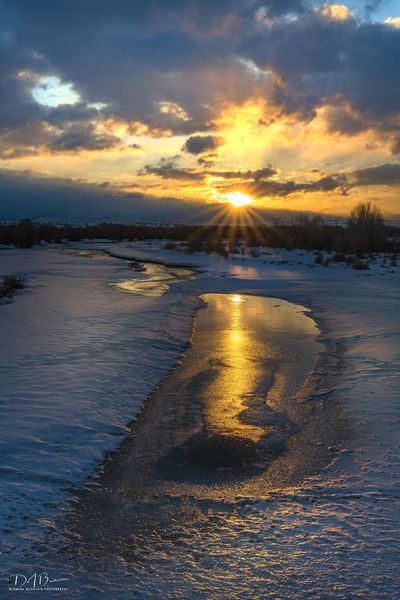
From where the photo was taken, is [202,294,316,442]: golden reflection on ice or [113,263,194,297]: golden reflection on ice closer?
[202,294,316,442]: golden reflection on ice

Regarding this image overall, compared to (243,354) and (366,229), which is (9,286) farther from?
(366,229)


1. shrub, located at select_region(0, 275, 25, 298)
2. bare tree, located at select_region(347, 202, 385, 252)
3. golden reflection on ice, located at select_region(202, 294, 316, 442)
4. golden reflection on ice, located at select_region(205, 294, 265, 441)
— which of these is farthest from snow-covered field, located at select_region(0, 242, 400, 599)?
bare tree, located at select_region(347, 202, 385, 252)

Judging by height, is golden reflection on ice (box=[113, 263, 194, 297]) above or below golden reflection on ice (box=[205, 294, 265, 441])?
above

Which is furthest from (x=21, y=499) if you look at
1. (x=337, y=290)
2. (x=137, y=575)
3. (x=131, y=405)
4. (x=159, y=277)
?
(x=159, y=277)

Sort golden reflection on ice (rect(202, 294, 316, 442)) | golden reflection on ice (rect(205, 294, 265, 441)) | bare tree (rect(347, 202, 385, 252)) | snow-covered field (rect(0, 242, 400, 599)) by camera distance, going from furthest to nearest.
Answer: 1. bare tree (rect(347, 202, 385, 252))
2. golden reflection on ice (rect(202, 294, 316, 442))
3. golden reflection on ice (rect(205, 294, 265, 441))
4. snow-covered field (rect(0, 242, 400, 599))

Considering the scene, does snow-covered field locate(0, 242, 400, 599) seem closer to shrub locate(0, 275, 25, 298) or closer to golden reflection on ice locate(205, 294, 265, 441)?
golden reflection on ice locate(205, 294, 265, 441)

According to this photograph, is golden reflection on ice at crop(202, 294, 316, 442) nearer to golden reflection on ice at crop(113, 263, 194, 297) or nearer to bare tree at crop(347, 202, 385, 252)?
golden reflection on ice at crop(113, 263, 194, 297)

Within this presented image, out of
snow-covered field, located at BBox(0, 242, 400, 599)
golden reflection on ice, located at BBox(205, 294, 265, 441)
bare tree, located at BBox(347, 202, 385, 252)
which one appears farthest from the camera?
bare tree, located at BBox(347, 202, 385, 252)

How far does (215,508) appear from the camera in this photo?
3.68 meters

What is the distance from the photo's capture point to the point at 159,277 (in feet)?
72.7

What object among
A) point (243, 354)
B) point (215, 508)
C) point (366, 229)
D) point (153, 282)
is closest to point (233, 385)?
point (243, 354)

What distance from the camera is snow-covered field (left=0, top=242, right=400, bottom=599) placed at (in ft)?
9.29

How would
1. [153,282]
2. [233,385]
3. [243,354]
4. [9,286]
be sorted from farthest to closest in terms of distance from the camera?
[153,282] < [9,286] < [243,354] < [233,385]

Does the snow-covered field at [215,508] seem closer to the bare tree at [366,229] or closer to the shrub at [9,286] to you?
the shrub at [9,286]
